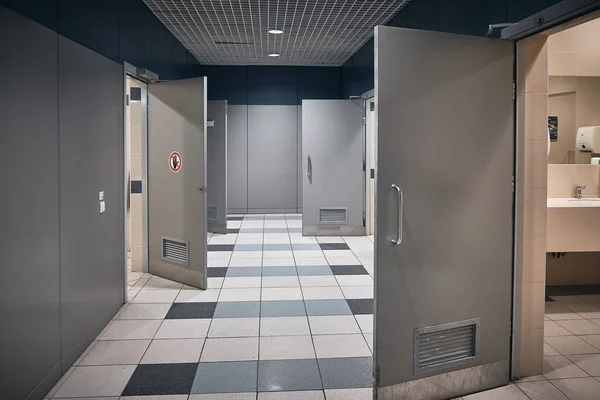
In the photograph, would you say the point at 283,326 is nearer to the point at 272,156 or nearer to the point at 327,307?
the point at 327,307

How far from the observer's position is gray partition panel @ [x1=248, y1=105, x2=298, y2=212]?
10.4m

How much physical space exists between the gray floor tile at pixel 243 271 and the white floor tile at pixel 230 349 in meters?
1.90

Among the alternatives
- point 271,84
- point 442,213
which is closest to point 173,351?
point 442,213

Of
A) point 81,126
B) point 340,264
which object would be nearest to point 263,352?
point 81,126

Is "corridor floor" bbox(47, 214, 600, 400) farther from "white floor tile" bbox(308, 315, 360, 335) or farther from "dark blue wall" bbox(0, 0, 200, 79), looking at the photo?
"dark blue wall" bbox(0, 0, 200, 79)

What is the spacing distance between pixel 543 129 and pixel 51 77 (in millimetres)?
2700

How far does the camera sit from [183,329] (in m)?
3.83

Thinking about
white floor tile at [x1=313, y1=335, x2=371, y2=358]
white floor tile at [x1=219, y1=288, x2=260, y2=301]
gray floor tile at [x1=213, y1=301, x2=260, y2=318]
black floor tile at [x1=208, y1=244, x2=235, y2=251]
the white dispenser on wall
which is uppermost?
the white dispenser on wall

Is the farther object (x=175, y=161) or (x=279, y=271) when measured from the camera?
(x=279, y=271)

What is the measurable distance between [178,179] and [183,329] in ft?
5.47

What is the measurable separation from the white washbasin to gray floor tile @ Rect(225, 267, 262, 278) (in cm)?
291

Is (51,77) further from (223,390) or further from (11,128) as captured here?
(223,390)

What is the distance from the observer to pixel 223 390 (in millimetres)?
2836

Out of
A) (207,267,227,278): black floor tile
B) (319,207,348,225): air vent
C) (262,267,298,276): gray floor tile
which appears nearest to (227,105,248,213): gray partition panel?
(319,207,348,225): air vent
